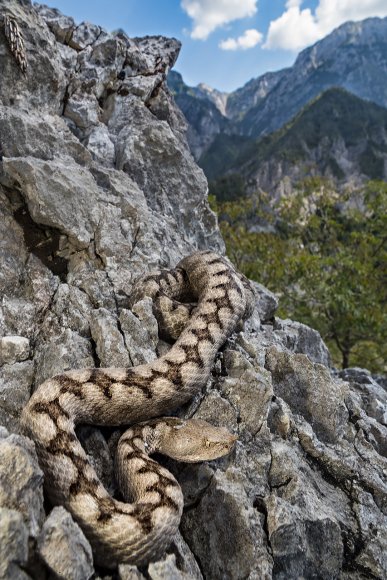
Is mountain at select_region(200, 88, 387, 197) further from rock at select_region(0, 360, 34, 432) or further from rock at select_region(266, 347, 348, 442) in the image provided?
rock at select_region(0, 360, 34, 432)

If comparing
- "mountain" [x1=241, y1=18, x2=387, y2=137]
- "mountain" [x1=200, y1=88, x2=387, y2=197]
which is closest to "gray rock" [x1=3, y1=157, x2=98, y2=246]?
"mountain" [x1=200, y1=88, x2=387, y2=197]

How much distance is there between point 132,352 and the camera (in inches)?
260

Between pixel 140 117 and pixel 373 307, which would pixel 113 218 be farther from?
pixel 373 307

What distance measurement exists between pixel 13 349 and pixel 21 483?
9.60 ft

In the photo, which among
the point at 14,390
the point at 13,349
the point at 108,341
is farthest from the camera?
the point at 108,341

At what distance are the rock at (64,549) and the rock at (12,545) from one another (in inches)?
7.3

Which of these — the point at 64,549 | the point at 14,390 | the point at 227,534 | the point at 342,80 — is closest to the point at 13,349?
the point at 14,390

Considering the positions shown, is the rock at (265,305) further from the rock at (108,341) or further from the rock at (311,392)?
the rock at (108,341)

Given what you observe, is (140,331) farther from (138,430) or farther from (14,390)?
(14,390)

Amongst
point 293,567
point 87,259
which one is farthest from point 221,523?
point 87,259

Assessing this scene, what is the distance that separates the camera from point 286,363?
300 inches

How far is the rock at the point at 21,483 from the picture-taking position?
361cm

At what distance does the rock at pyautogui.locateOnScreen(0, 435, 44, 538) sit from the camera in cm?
361

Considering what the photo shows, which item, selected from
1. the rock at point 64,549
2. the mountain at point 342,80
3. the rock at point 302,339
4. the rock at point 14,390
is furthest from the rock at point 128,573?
the mountain at point 342,80
